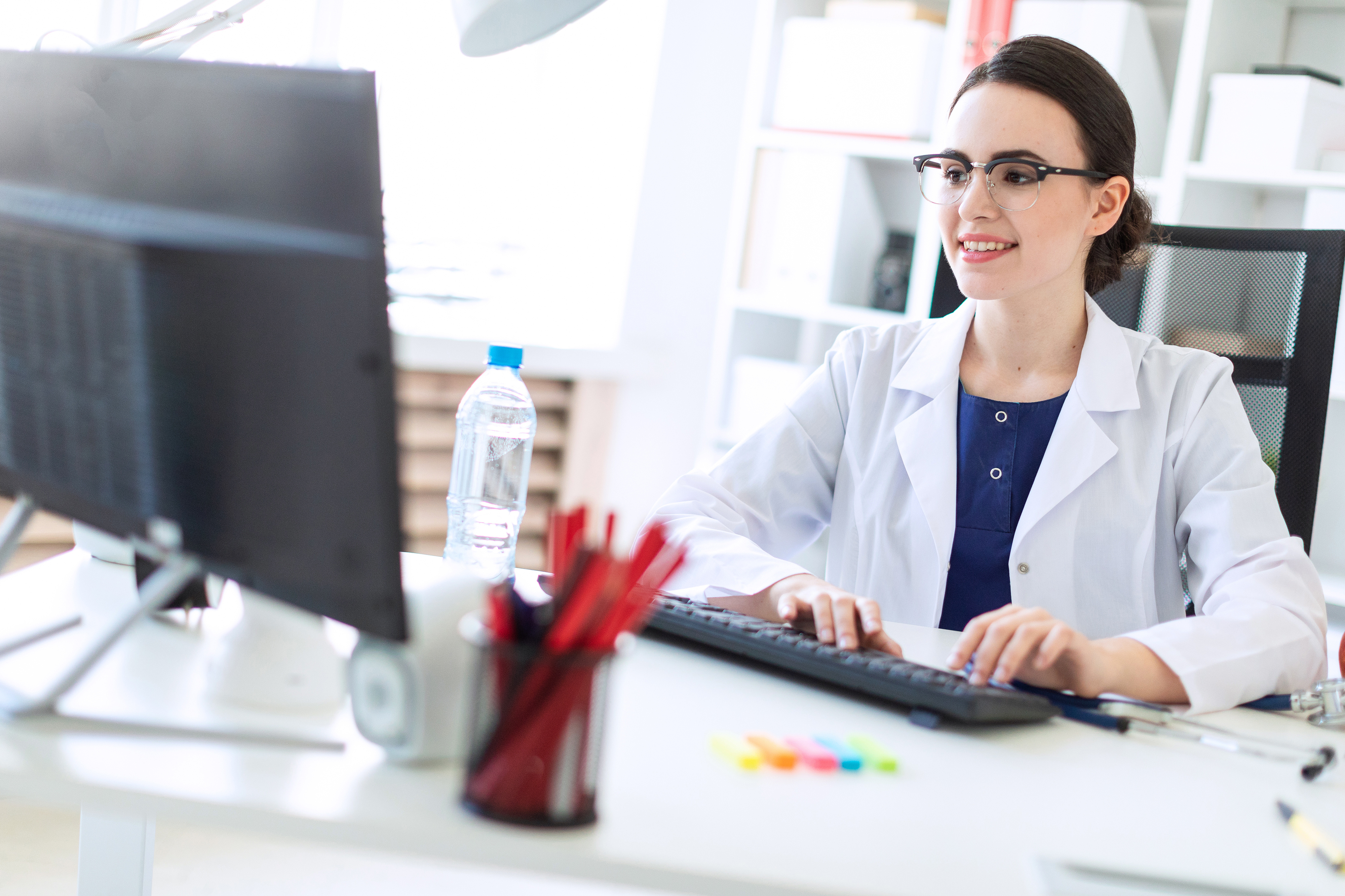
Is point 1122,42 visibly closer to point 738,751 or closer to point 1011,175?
point 1011,175

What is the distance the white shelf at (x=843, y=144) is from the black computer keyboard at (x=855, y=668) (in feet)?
6.30

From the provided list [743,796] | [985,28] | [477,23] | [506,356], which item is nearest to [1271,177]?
[985,28]

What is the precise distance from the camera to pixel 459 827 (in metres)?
0.67

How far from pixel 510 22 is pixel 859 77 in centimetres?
194

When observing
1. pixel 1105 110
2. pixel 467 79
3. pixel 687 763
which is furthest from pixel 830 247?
pixel 687 763

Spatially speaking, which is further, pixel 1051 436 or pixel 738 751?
pixel 1051 436

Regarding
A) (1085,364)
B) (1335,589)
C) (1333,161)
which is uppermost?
(1333,161)

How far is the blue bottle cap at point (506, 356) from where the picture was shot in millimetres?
1400

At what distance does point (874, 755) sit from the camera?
2.81 feet

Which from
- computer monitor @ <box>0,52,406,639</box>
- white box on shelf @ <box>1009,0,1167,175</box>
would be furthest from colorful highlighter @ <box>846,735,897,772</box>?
white box on shelf @ <box>1009,0,1167,175</box>

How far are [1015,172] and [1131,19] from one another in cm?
128

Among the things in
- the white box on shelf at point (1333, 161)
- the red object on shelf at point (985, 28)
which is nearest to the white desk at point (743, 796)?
the white box on shelf at point (1333, 161)

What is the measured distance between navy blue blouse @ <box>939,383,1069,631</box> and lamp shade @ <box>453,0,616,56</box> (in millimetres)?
737

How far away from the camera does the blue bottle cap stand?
1.40 meters
